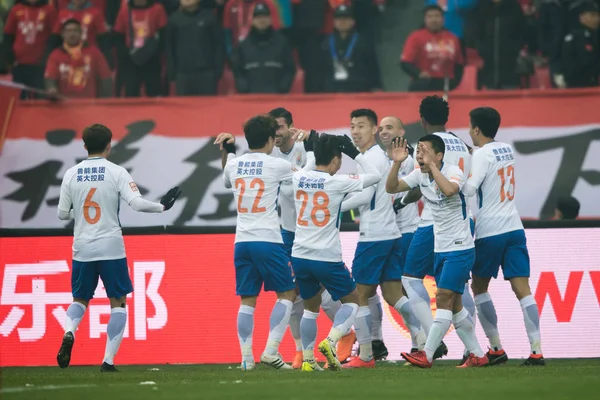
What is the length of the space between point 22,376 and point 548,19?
32.8 feet

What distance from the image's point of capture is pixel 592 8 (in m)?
17.3

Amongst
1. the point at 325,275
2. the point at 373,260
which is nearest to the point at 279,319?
the point at 325,275

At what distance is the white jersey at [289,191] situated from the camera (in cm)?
1226

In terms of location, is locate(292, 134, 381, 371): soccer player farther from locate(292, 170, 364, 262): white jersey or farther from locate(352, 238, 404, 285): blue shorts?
locate(352, 238, 404, 285): blue shorts

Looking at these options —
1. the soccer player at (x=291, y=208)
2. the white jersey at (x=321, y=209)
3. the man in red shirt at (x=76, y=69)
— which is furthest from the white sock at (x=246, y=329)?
the man in red shirt at (x=76, y=69)

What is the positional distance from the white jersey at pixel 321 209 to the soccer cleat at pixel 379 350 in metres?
2.09

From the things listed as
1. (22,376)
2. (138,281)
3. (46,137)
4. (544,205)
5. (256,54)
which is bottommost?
(22,376)

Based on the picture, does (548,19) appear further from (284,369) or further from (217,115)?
(284,369)

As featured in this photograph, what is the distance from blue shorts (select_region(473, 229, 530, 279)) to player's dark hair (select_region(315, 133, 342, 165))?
1.71 meters

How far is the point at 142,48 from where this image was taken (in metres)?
17.7

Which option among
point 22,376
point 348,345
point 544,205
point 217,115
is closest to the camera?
point 22,376

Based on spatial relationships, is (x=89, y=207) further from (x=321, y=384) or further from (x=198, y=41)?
(x=198, y=41)

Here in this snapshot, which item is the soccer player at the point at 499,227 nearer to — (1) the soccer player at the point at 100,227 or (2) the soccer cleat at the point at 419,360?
(2) the soccer cleat at the point at 419,360

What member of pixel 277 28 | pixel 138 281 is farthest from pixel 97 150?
pixel 277 28
